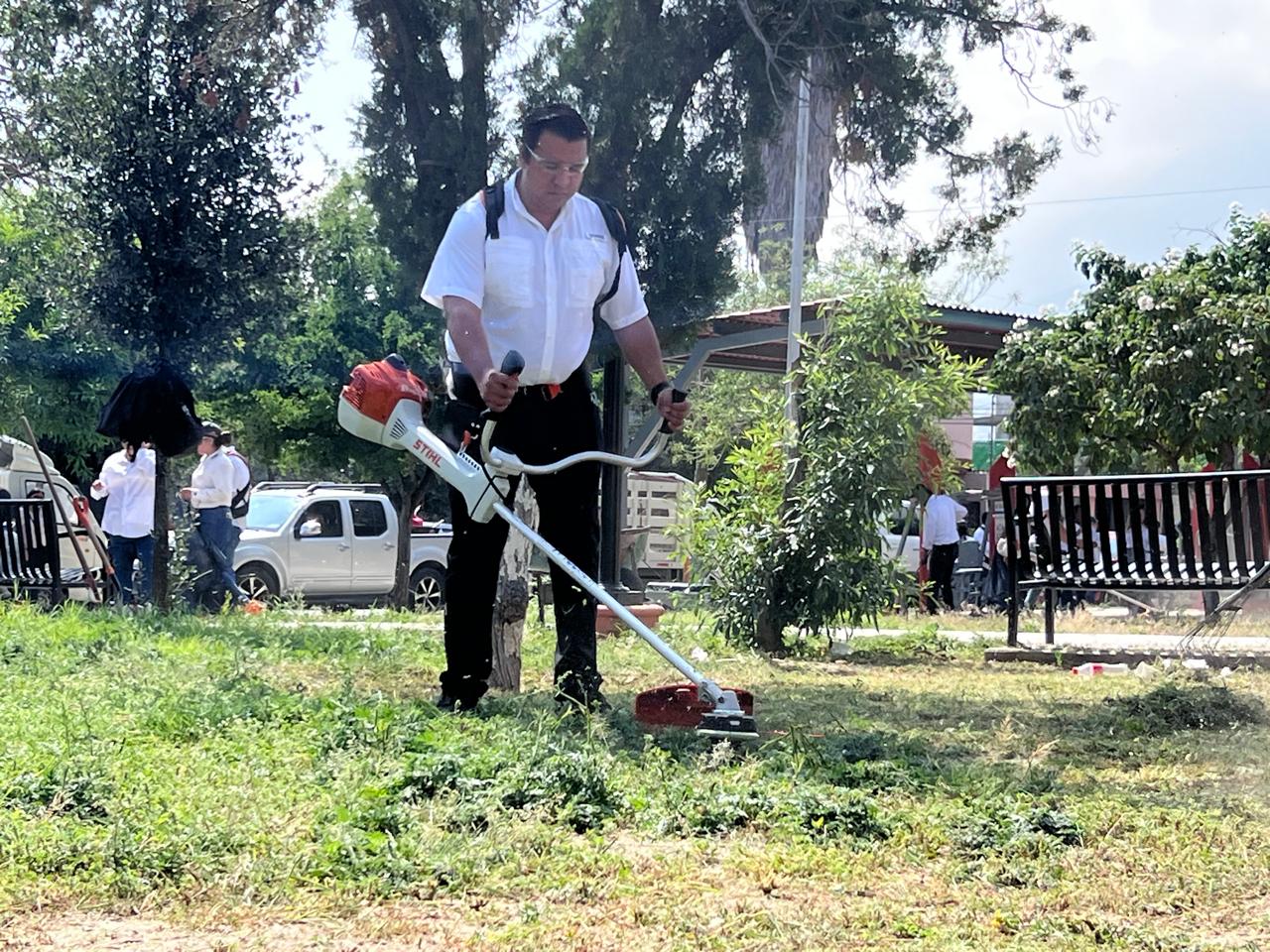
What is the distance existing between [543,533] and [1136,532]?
16.3 feet

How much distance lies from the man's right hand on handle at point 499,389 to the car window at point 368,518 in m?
15.6

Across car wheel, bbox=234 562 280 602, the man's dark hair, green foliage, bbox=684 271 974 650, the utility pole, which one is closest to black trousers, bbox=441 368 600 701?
the man's dark hair

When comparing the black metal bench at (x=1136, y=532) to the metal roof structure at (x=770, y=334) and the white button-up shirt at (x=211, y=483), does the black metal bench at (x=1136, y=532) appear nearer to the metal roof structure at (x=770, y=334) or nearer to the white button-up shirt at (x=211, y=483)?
the metal roof structure at (x=770, y=334)

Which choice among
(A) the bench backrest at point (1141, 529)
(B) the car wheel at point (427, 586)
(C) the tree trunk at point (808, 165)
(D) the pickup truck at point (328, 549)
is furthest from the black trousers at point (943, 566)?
(A) the bench backrest at point (1141, 529)

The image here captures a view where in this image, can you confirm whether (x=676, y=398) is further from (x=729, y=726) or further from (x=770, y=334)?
(x=770, y=334)

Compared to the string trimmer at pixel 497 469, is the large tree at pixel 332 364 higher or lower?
higher

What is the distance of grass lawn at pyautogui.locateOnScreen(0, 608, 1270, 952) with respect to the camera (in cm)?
251

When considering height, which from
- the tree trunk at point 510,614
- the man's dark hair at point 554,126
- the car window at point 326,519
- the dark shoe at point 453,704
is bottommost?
the dark shoe at point 453,704

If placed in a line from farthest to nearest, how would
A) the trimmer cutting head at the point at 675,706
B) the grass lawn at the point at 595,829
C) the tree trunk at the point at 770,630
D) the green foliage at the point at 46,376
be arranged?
the green foliage at the point at 46,376 → the tree trunk at the point at 770,630 → the trimmer cutting head at the point at 675,706 → the grass lawn at the point at 595,829

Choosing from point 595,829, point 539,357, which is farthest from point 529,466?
point 595,829

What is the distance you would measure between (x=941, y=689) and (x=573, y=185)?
2.97 m

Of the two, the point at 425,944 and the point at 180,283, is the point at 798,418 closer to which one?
the point at 180,283

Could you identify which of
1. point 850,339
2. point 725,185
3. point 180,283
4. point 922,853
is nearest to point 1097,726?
point 922,853

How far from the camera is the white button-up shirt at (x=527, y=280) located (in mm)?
4738
